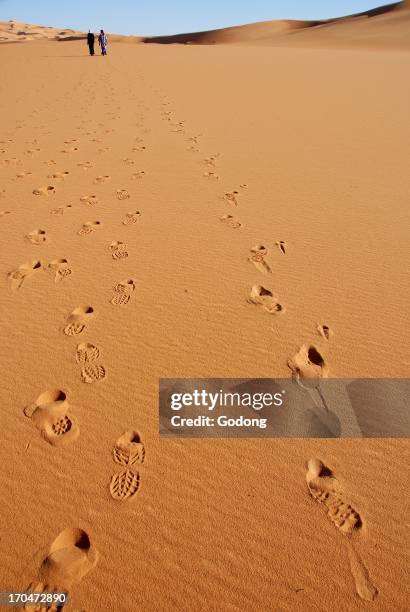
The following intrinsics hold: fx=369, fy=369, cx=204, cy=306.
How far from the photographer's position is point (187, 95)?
10.4 m

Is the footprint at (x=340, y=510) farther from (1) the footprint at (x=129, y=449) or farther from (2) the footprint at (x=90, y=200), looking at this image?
(2) the footprint at (x=90, y=200)

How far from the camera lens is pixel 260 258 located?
3426 mm

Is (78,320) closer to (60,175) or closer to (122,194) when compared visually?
(122,194)

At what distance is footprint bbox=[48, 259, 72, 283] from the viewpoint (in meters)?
3.20

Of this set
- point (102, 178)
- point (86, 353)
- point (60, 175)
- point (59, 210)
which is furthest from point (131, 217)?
point (86, 353)

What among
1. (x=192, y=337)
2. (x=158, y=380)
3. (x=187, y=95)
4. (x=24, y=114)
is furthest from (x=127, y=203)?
(x=187, y=95)

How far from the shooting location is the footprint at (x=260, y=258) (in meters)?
3.27

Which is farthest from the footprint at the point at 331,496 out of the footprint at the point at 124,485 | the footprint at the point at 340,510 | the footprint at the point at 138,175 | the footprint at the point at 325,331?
the footprint at the point at 138,175

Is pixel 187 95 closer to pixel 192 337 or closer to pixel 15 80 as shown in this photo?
pixel 15 80

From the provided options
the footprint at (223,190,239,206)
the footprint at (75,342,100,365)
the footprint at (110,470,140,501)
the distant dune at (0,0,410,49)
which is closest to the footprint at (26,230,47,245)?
the footprint at (75,342,100,365)

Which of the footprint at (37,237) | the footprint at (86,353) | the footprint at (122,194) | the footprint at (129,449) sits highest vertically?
the footprint at (122,194)

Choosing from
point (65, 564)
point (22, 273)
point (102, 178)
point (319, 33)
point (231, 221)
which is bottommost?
point (65, 564)

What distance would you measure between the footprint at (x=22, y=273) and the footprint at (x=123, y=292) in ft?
2.68

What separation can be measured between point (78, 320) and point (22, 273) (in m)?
0.92
